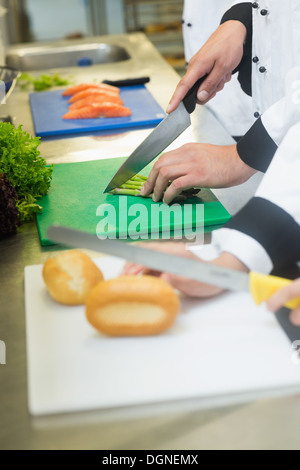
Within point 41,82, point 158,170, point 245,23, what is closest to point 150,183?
point 158,170

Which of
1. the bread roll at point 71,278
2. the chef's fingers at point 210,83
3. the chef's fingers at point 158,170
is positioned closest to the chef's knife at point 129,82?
the chef's fingers at point 210,83

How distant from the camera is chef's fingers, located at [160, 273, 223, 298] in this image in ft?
2.96

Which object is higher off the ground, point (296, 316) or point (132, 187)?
point (296, 316)

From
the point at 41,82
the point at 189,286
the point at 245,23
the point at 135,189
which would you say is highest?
the point at 245,23

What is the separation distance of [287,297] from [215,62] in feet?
3.08

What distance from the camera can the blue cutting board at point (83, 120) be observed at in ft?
6.07

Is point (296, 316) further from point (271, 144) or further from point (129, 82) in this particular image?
point (129, 82)

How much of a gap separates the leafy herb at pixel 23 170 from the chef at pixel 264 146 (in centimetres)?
25

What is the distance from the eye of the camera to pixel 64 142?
70.3 inches

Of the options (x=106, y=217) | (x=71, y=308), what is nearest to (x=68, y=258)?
(x=71, y=308)

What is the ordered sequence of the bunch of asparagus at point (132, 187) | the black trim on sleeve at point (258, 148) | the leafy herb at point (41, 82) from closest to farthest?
1. the black trim on sleeve at point (258, 148)
2. the bunch of asparagus at point (132, 187)
3. the leafy herb at point (41, 82)

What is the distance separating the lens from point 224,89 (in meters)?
2.04

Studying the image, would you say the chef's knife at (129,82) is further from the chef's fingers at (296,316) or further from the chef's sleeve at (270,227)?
the chef's fingers at (296,316)
